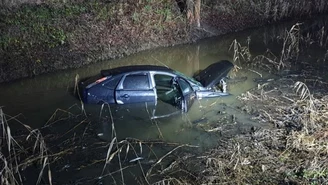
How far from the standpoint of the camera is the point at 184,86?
1162cm

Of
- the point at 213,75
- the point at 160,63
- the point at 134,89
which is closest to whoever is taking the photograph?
the point at 134,89

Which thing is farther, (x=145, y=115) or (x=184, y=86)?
(x=184, y=86)

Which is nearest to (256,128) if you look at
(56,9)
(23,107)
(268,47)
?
(23,107)

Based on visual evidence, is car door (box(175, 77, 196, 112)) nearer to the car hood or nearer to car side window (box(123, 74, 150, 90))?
the car hood

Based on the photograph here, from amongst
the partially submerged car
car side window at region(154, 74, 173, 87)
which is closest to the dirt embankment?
the partially submerged car

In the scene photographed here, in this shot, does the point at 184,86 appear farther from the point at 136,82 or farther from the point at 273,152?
the point at 273,152

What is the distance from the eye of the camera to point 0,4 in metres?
16.7

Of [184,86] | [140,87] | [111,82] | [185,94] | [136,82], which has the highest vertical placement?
[111,82]

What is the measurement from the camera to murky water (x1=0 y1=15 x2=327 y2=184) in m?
10.5

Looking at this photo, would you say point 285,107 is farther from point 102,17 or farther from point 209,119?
point 102,17

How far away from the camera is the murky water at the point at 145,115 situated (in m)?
10.5

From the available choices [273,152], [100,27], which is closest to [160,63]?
[100,27]

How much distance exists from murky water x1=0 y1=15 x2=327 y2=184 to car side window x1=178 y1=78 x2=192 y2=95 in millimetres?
659

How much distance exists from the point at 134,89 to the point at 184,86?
158 cm
